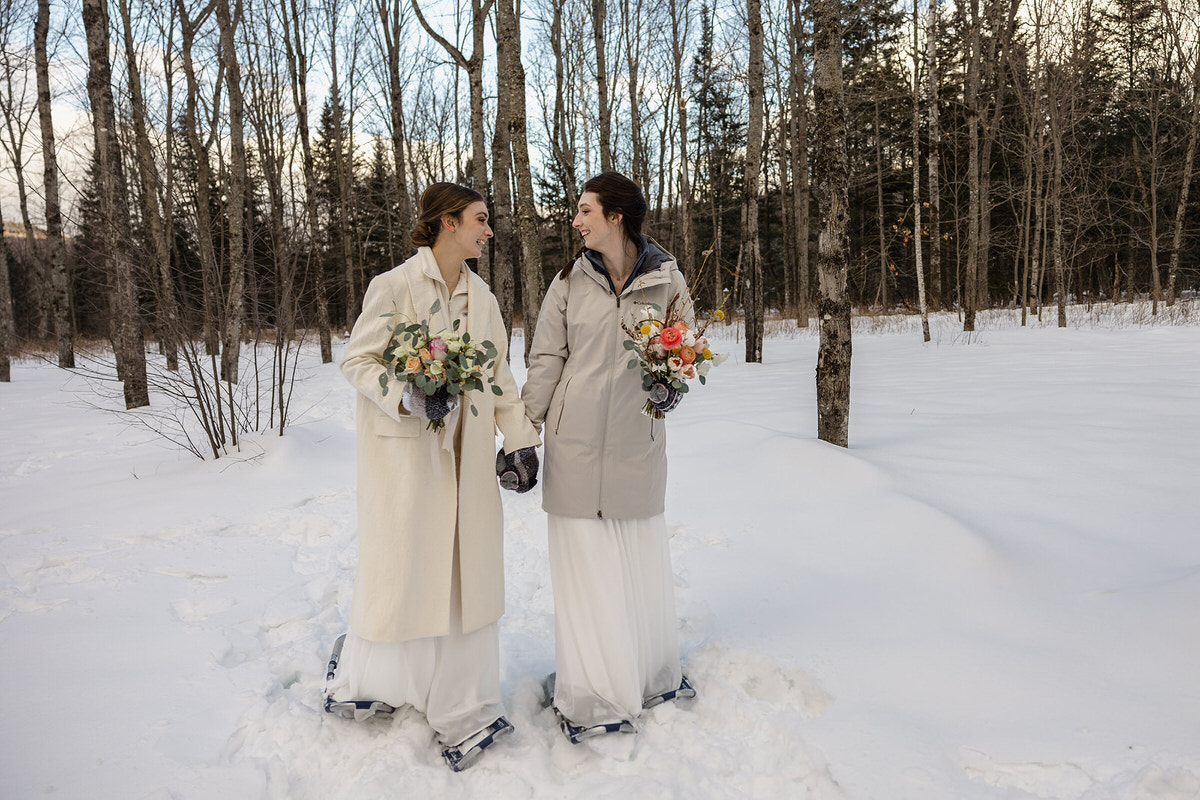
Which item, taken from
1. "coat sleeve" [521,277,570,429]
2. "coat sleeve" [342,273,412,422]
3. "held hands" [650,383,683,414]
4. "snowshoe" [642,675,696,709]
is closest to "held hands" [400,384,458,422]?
"coat sleeve" [342,273,412,422]

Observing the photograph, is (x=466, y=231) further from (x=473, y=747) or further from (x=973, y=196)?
(x=973, y=196)

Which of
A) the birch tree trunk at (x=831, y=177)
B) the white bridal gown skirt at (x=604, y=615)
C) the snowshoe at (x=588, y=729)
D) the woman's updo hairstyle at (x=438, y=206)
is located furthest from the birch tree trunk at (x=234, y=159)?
the snowshoe at (x=588, y=729)

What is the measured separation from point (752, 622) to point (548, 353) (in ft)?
5.62

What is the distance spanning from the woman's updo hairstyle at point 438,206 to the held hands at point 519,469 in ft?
2.88

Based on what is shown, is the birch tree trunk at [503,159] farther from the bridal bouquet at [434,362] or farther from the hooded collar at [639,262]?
the bridal bouquet at [434,362]

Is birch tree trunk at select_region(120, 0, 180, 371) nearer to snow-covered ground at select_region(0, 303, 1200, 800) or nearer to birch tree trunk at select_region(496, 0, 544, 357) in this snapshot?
snow-covered ground at select_region(0, 303, 1200, 800)

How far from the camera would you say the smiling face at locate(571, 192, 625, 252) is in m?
2.66

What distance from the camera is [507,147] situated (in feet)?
25.8

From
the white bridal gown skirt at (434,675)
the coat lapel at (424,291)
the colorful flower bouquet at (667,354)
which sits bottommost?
the white bridal gown skirt at (434,675)

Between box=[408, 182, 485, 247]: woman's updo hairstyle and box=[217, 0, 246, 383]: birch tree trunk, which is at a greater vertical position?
box=[217, 0, 246, 383]: birch tree trunk

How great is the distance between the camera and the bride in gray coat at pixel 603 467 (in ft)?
8.63

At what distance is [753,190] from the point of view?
35.5ft

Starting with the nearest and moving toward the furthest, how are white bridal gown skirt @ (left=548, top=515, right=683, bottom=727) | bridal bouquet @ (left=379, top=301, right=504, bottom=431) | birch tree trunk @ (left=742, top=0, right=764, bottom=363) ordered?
bridal bouquet @ (left=379, top=301, right=504, bottom=431), white bridal gown skirt @ (left=548, top=515, right=683, bottom=727), birch tree trunk @ (left=742, top=0, right=764, bottom=363)

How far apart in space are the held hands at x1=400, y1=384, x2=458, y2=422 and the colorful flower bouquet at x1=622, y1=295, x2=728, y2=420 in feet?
2.16
